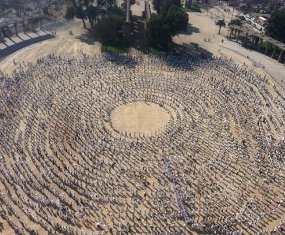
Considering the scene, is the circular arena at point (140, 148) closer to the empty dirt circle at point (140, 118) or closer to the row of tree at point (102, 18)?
the empty dirt circle at point (140, 118)

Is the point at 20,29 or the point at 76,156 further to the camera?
the point at 20,29

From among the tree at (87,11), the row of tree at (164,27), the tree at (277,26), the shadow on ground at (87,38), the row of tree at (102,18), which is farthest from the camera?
the tree at (87,11)

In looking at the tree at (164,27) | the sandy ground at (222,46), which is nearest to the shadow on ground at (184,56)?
the sandy ground at (222,46)

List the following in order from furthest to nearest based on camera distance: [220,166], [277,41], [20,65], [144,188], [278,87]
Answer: [277,41], [20,65], [278,87], [220,166], [144,188]

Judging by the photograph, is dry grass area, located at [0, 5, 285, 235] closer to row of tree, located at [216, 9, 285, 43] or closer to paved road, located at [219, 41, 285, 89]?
paved road, located at [219, 41, 285, 89]

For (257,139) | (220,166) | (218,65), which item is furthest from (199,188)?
(218,65)

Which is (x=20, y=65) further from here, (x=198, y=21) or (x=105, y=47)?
(x=198, y=21)

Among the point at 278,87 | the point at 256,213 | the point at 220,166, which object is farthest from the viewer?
the point at 278,87
